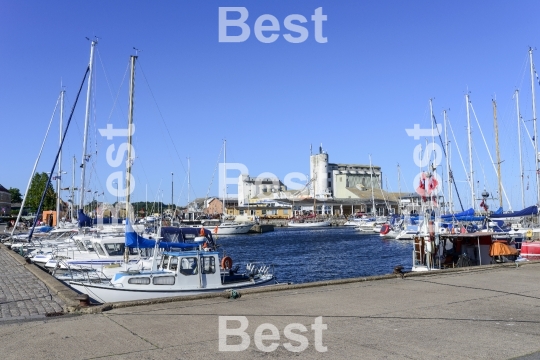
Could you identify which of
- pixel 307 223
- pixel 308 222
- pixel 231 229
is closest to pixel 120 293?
pixel 231 229

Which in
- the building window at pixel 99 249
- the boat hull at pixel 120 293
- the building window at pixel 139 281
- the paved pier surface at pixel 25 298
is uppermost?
the building window at pixel 99 249

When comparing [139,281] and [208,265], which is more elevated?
[208,265]

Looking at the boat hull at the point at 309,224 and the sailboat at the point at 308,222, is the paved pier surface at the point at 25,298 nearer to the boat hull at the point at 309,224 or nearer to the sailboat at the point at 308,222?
the boat hull at the point at 309,224

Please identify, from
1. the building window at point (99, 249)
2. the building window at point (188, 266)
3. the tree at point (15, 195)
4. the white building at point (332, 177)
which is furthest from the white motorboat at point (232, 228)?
the tree at point (15, 195)

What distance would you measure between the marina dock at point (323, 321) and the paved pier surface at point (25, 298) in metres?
0.07

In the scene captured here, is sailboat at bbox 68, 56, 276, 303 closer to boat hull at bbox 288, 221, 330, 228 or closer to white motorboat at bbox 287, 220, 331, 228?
boat hull at bbox 288, 221, 330, 228

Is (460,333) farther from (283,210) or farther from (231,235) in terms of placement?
(283,210)

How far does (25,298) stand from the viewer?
14.9 metres

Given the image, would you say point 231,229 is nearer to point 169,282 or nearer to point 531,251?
point 531,251

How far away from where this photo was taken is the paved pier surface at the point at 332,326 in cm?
822

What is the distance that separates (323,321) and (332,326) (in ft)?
1.54

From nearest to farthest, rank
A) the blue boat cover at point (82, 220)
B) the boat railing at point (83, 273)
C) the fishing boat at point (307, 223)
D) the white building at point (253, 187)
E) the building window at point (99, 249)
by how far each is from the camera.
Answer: the boat railing at point (83, 273)
the building window at point (99, 249)
the blue boat cover at point (82, 220)
the fishing boat at point (307, 223)
the white building at point (253, 187)

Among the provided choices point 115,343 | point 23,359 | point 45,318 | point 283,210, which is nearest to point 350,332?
point 115,343

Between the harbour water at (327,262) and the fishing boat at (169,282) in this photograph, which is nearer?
the fishing boat at (169,282)
